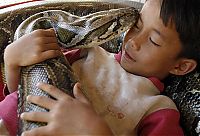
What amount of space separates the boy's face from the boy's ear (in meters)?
0.02

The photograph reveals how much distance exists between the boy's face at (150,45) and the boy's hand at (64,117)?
0.23 m

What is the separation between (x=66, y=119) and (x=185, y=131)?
14.8 inches

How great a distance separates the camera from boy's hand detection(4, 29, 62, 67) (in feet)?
3.31

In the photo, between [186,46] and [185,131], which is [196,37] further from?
[185,131]

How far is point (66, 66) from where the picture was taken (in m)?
1.02

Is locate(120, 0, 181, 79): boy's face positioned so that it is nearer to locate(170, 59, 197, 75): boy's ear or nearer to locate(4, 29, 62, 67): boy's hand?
locate(170, 59, 197, 75): boy's ear

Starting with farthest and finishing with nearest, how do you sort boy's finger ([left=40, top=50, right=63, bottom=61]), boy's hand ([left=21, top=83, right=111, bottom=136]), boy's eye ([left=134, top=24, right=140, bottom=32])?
boy's eye ([left=134, top=24, right=140, bottom=32]) < boy's finger ([left=40, top=50, right=63, bottom=61]) < boy's hand ([left=21, top=83, right=111, bottom=136])

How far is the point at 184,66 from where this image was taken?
3.74ft

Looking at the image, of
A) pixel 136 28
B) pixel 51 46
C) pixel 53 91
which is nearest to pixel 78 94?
pixel 53 91

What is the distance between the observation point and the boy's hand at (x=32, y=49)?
1.01 meters

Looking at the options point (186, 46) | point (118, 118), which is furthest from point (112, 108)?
point (186, 46)

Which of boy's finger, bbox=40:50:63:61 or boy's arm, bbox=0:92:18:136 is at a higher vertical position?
boy's finger, bbox=40:50:63:61

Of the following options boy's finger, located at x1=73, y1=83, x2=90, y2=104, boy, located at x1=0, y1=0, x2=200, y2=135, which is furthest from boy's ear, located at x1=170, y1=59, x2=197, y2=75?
boy's finger, located at x1=73, y1=83, x2=90, y2=104

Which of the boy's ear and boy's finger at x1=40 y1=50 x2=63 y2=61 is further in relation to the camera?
the boy's ear
